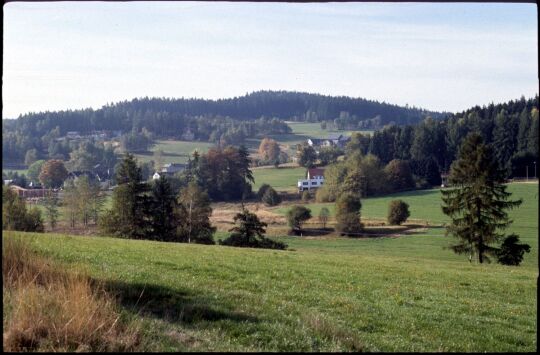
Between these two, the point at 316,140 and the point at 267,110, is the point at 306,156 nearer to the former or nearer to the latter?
the point at 316,140

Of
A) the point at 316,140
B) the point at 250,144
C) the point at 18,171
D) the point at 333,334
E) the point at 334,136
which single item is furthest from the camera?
the point at 334,136

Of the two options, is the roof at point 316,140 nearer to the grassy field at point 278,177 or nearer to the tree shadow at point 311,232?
the grassy field at point 278,177

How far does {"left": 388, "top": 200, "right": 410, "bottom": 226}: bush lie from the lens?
150 feet

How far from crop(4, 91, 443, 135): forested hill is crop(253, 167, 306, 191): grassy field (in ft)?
26.5

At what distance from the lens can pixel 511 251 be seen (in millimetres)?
34094

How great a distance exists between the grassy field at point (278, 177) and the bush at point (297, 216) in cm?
288

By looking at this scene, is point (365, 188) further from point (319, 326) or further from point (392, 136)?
point (319, 326)

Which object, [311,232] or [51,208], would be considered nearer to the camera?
[51,208]

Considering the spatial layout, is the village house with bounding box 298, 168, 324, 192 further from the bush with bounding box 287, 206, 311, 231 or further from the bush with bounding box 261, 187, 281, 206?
the bush with bounding box 287, 206, 311, 231

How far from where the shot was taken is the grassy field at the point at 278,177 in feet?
153

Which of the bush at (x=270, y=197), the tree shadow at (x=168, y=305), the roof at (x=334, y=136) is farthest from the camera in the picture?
the roof at (x=334, y=136)

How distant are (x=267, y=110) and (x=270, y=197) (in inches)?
611

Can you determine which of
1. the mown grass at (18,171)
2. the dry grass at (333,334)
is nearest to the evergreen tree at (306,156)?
the mown grass at (18,171)

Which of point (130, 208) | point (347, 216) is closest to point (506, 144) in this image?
point (130, 208)
